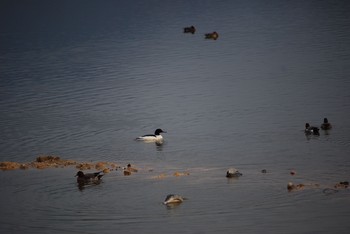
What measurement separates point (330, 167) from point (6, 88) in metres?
21.2

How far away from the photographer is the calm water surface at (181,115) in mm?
23219

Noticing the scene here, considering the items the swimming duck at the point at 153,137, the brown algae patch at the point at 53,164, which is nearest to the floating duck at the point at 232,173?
the brown algae patch at the point at 53,164

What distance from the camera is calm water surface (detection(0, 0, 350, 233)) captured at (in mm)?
23219

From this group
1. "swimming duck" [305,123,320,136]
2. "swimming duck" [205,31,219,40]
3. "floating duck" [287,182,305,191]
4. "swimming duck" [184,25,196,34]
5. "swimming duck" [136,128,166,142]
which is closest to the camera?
"floating duck" [287,182,305,191]

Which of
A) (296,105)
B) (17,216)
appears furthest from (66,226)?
(296,105)

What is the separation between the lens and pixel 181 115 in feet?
117

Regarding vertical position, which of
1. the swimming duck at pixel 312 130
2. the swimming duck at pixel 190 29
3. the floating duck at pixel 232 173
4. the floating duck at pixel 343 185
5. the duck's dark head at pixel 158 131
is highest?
the swimming duck at pixel 190 29

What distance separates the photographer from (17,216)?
932 inches

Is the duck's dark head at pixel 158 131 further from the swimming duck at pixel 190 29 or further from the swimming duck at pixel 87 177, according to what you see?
the swimming duck at pixel 190 29

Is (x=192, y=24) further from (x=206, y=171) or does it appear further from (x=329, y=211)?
(x=329, y=211)

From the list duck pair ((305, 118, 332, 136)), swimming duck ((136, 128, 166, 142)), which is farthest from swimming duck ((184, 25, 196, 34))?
duck pair ((305, 118, 332, 136))

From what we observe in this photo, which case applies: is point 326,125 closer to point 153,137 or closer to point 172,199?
point 153,137

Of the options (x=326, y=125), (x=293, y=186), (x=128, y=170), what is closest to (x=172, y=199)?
(x=293, y=186)

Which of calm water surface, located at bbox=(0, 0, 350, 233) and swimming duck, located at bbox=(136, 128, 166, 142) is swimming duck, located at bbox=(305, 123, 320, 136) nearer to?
calm water surface, located at bbox=(0, 0, 350, 233)
